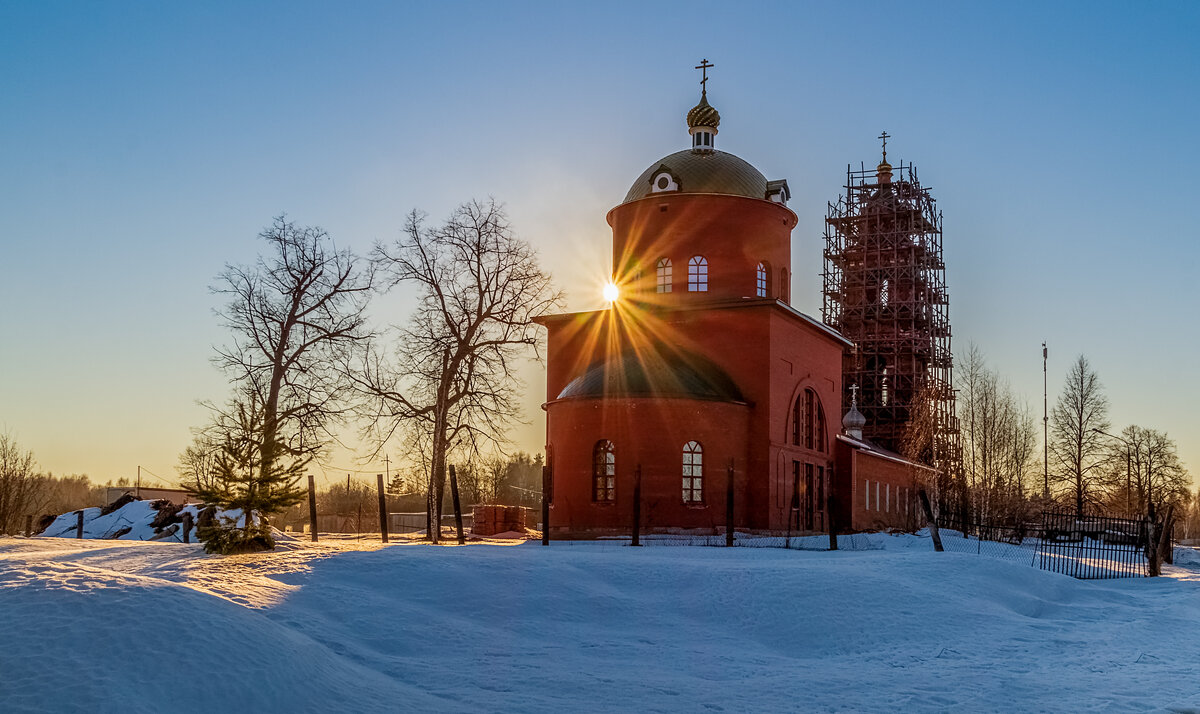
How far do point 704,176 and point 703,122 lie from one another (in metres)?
2.38

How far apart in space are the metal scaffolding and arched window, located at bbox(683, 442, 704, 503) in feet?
79.1

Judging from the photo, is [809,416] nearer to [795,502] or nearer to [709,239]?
[795,502]

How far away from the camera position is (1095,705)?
8516 mm

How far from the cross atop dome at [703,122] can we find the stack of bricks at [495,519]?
1284 cm

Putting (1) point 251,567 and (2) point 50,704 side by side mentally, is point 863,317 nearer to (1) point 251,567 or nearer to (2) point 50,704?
(1) point 251,567

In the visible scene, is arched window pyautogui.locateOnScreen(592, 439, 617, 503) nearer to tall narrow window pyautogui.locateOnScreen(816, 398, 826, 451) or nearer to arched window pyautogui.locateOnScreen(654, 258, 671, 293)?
arched window pyautogui.locateOnScreen(654, 258, 671, 293)

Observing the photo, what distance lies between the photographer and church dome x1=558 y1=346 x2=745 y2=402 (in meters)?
Answer: 27.9

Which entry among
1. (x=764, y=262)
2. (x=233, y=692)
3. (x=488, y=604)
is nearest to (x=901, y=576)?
(x=488, y=604)

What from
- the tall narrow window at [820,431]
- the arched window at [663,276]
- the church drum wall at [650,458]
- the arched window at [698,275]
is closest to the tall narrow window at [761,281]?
the arched window at [698,275]

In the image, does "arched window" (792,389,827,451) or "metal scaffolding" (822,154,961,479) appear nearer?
"arched window" (792,389,827,451)

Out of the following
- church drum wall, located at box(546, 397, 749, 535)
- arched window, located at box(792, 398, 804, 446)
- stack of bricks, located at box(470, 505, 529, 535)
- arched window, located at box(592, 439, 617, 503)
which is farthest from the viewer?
arched window, located at box(792, 398, 804, 446)

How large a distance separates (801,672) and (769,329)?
66.8 feet

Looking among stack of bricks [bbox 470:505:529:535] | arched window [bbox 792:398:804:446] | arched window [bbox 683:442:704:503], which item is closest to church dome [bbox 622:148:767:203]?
arched window [bbox 792:398:804:446]

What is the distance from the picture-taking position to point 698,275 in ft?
105
